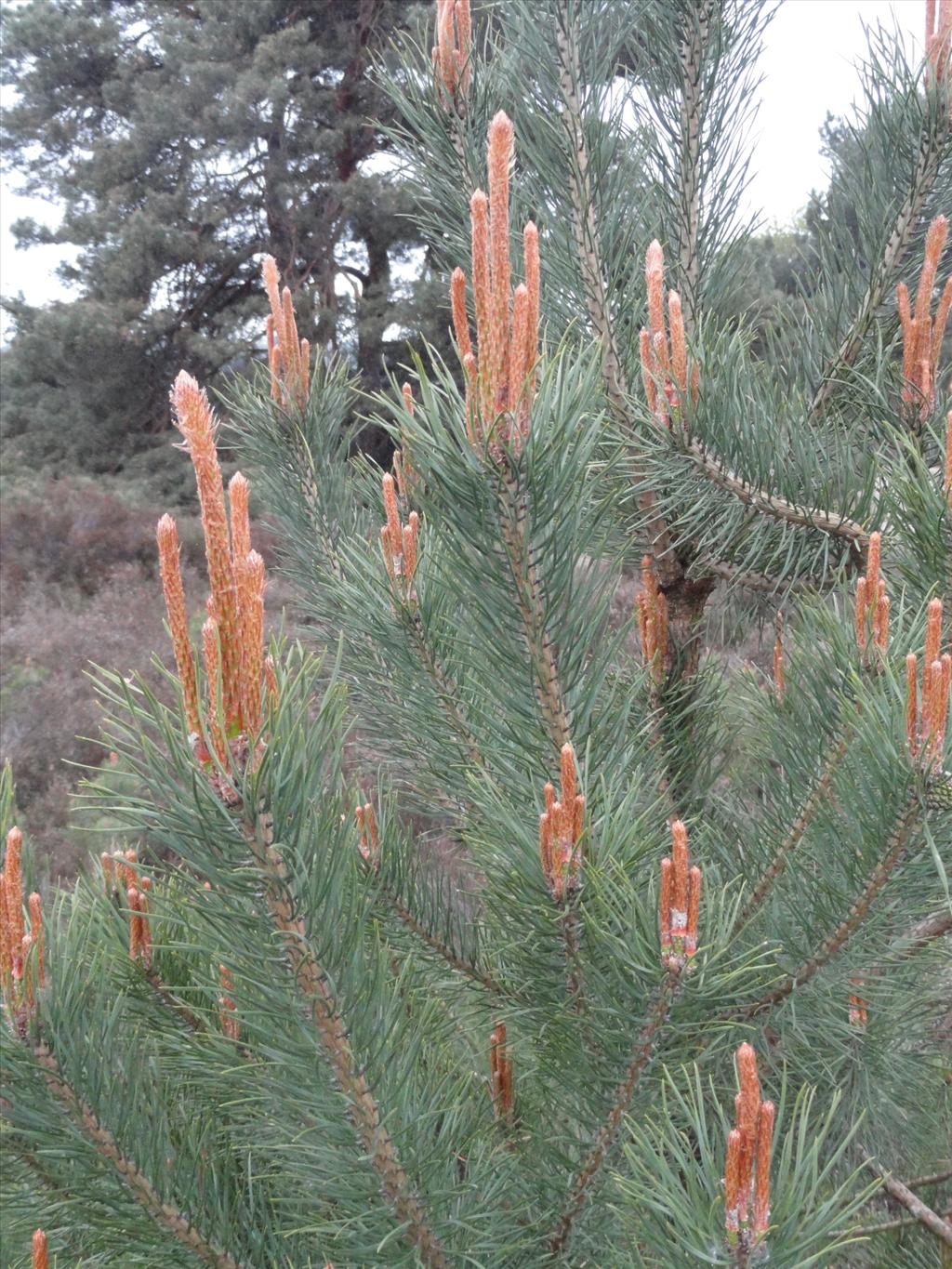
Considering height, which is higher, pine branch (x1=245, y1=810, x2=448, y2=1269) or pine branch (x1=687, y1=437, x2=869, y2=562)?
pine branch (x1=687, y1=437, x2=869, y2=562)

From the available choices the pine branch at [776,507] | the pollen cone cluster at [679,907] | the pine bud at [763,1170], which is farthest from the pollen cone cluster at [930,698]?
the pine branch at [776,507]

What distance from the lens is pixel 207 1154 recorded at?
93 cm

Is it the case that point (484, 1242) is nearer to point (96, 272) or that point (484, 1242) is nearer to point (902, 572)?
point (902, 572)

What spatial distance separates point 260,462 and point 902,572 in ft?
3.65

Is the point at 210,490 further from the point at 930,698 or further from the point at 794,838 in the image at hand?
the point at 794,838

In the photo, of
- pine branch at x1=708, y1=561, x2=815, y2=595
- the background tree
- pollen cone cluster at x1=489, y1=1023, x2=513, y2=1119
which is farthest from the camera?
the background tree

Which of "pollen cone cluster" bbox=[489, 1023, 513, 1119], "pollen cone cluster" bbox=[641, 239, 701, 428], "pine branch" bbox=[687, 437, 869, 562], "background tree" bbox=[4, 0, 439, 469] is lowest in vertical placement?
"pollen cone cluster" bbox=[489, 1023, 513, 1119]

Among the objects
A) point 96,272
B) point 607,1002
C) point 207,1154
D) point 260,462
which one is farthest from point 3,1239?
point 96,272

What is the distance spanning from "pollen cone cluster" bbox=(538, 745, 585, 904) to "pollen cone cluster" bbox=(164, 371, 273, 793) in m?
0.23

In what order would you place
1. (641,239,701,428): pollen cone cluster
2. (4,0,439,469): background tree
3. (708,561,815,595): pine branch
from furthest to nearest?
1. (4,0,439,469): background tree
2. (708,561,815,595): pine branch
3. (641,239,701,428): pollen cone cluster

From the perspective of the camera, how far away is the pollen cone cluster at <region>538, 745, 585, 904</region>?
0.72 metres

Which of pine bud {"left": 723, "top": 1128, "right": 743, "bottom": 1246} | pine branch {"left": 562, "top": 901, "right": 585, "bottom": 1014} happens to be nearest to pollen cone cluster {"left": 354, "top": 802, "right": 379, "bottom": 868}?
pine branch {"left": 562, "top": 901, "right": 585, "bottom": 1014}

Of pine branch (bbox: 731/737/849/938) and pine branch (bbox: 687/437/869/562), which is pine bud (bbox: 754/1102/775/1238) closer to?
pine branch (bbox: 731/737/849/938)

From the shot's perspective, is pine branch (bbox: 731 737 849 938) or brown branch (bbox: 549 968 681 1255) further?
pine branch (bbox: 731 737 849 938)
